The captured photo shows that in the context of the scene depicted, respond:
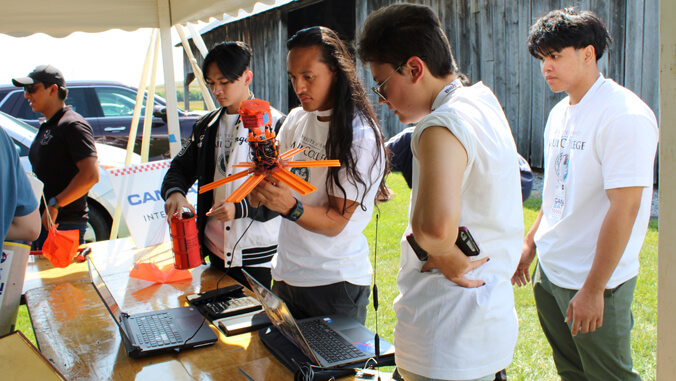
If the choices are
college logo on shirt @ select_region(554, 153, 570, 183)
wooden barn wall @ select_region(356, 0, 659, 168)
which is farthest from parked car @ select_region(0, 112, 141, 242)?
wooden barn wall @ select_region(356, 0, 659, 168)

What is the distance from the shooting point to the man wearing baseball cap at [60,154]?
3424mm

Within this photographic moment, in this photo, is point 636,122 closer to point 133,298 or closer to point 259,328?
point 259,328

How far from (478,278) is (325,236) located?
79 centimetres

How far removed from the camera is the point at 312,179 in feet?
6.26

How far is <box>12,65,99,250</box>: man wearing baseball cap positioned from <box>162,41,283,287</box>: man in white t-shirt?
1.14 meters

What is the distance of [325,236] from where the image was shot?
6.22 feet

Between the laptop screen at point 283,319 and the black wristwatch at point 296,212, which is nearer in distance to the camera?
the laptop screen at point 283,319

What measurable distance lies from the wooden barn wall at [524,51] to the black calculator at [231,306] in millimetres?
3145

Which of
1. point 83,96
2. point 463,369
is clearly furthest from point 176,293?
point 83,96

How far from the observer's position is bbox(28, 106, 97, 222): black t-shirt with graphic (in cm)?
345

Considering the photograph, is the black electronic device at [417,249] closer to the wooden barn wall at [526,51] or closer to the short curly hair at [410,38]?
the short curly hair at [410,38]

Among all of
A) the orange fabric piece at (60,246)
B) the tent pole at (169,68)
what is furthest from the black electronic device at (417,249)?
the tent pole at (169,68)

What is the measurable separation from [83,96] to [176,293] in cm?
720

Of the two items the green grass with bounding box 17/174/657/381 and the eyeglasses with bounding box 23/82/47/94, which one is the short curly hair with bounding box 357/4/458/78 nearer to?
the green grass with bounding box 17/174/657/381
